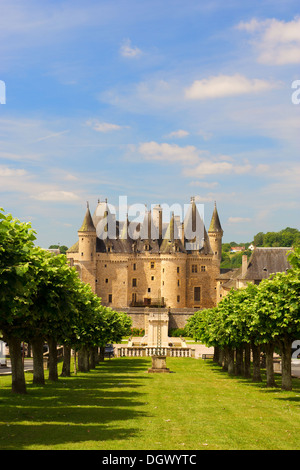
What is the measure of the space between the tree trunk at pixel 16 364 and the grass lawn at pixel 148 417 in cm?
65

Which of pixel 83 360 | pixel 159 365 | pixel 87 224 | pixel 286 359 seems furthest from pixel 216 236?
pixel 286 359

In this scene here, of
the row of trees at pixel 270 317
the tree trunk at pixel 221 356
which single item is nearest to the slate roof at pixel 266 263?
the tree trunk at pixel 221 356

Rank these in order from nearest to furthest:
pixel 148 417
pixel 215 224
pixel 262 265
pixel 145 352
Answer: pixel 148 417 < pixel 145 352 < pixel 262 265 < pixel 215 224

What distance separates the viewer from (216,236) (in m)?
128

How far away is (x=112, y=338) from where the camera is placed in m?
59.6

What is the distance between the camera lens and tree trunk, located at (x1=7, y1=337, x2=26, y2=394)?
93.2 feet

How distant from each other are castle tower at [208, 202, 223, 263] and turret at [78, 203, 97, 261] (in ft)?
75.8

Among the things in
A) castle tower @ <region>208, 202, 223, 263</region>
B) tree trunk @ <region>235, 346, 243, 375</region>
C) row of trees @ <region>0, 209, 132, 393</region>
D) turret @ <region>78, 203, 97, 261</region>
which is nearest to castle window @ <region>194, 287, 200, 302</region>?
castle tower @ <region>208, 202, 223, 263</region>

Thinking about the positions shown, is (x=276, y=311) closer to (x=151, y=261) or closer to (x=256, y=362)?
(x=256, y=362)

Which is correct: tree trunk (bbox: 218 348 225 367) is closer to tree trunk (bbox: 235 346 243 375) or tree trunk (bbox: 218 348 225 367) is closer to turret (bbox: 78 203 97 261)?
tree trunk (bbox: 235 346 243 375)

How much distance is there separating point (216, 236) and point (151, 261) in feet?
45.4
